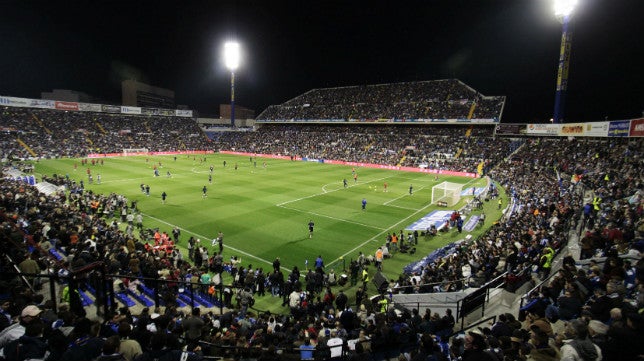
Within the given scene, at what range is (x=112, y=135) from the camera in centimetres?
7581

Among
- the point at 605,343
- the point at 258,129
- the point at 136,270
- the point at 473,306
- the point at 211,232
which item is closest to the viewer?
the point at 605,343

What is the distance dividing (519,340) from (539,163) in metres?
47.0

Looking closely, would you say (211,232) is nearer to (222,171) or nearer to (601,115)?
(222,171)

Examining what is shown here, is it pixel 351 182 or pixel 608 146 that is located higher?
pixel 608 146

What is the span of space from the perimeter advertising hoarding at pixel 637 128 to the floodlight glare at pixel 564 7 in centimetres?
1892

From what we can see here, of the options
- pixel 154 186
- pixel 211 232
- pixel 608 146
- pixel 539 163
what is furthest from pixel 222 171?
pixel 608 146

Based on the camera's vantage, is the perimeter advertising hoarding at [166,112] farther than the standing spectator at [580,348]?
Yes

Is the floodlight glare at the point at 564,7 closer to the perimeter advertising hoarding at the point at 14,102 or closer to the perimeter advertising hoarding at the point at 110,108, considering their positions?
the perimeter advertising hoarding at the point at 110,108

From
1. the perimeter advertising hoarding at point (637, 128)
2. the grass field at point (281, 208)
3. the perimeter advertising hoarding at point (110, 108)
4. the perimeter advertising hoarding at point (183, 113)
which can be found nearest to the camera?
the grass field at point (281, 208)

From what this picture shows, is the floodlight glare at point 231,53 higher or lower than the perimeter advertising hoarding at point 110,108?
higher

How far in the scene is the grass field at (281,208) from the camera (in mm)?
21594

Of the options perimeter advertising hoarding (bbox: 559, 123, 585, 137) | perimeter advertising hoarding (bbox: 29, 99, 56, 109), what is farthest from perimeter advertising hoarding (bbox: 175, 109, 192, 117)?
perimeter advertising hoarding (bbox: 559, 123, 585, 137)

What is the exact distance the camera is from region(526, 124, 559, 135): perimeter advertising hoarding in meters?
48.0

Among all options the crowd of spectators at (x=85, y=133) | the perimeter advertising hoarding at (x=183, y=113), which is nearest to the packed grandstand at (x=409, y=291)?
the crowd of spectators at (x=85, y=133)
